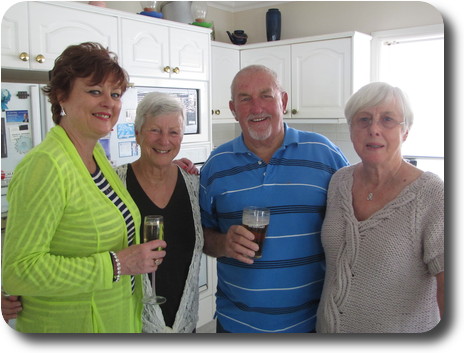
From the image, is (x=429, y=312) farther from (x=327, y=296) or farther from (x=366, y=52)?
(x=366, y=52)

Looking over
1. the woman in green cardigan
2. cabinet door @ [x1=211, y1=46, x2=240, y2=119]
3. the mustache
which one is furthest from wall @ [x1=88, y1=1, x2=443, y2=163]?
the woman in green cardigan

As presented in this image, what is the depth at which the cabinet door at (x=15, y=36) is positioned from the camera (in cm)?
Result: 200

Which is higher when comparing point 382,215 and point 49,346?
point 382,215

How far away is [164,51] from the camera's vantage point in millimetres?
2775

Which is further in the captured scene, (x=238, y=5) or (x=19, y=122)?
(x=238, y=5)

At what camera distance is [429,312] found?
1216mm

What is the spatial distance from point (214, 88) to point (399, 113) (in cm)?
244

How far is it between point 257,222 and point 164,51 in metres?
1.80

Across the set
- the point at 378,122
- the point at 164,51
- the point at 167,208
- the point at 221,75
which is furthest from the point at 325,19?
the point at 167,208

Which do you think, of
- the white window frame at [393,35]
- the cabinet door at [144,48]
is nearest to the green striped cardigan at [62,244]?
the cabinet door at [144,48]

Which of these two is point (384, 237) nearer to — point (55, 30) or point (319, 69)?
point (55, 30)

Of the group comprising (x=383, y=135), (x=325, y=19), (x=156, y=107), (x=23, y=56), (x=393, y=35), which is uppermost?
(x=325, y=19)

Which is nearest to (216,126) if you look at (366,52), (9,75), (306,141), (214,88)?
(214,88)

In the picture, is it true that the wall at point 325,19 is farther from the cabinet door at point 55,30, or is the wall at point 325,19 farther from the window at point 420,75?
the cabinet door at point 55,30
